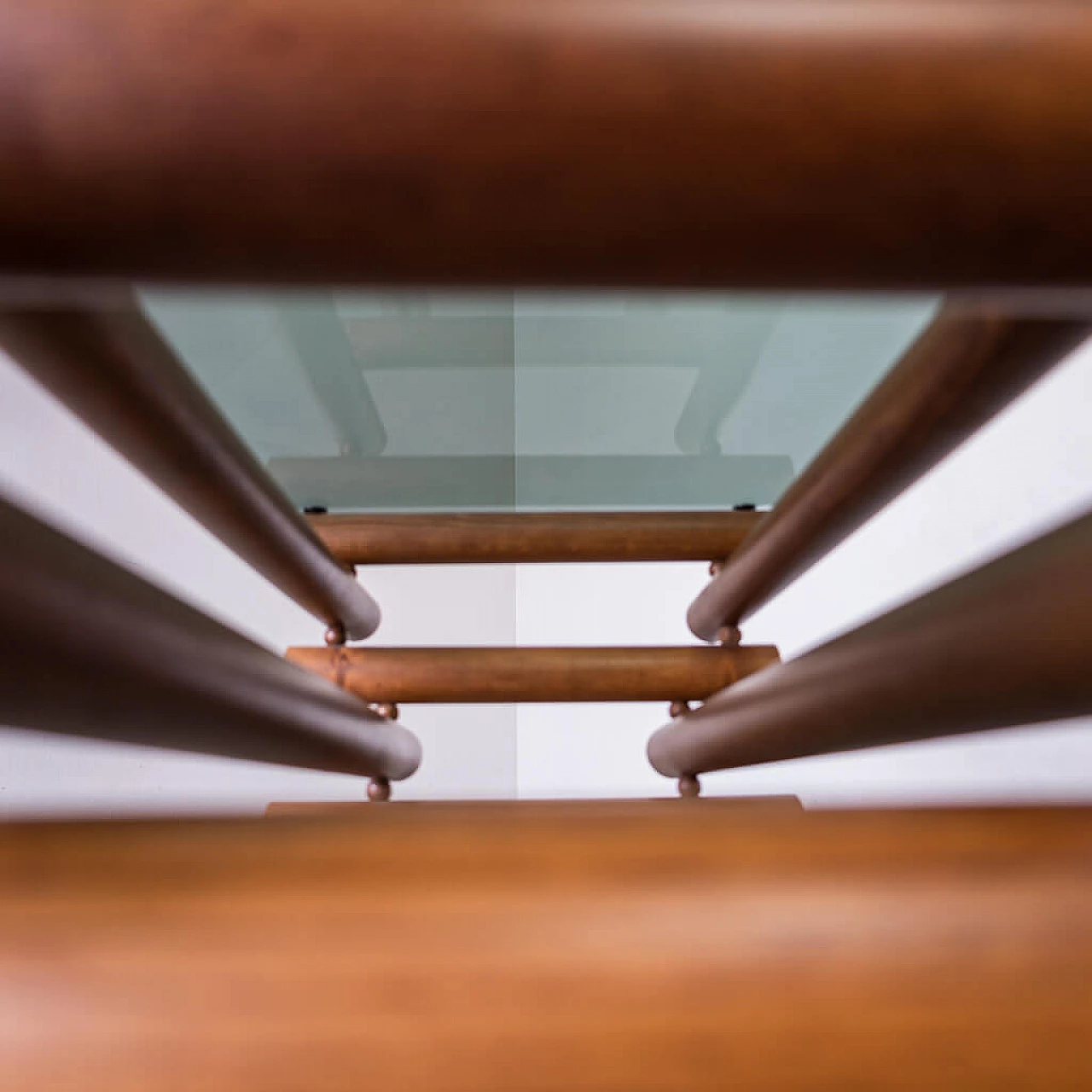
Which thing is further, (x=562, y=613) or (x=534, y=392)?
(x=562, y=613)

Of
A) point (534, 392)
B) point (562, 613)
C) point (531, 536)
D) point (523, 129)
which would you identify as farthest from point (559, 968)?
point (562, 613)

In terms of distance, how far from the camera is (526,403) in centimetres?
84

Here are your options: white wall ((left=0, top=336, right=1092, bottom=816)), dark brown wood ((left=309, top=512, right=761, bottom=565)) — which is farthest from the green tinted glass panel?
white wall ((left=0, top=336, right=1092, bottom=816))

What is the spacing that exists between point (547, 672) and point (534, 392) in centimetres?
31

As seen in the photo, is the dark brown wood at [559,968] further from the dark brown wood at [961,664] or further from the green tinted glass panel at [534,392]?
the green tinted glass panel at [534,392]

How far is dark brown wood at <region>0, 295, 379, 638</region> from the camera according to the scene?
32cm

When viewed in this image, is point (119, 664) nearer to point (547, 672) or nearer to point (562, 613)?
point (547, 672)

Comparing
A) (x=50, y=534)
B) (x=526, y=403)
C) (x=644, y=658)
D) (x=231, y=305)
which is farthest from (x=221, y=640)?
(x=644, y=658)

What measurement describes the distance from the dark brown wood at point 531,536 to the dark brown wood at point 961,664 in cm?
46

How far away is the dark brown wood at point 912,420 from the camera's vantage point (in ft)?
1.13

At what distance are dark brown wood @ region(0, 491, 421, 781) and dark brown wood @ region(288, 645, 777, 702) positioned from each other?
0.47 metres

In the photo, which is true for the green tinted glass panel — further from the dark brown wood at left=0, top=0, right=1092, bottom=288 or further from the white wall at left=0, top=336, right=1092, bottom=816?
the dark brown wood at left=0, top=0, right=1092, bottom=288

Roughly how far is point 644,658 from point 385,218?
898mm

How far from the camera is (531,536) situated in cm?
98
